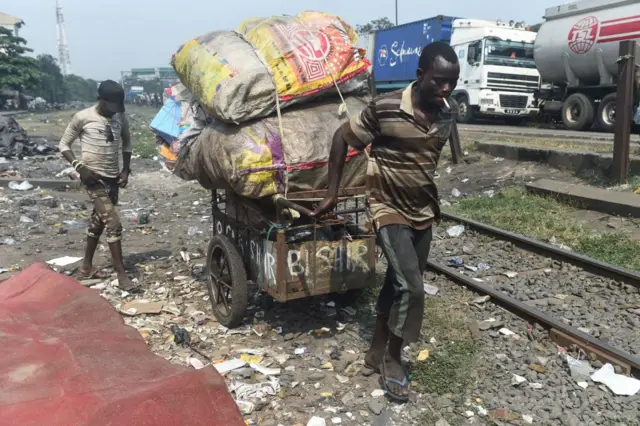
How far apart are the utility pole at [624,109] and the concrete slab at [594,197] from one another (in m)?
0.90

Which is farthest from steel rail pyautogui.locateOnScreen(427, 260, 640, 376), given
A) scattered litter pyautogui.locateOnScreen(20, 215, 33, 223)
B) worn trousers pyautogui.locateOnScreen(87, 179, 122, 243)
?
scattered litter pyautogui.locateOnScreen(20, 215, 33, 223)

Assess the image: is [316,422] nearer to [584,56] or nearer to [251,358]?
[251,358]

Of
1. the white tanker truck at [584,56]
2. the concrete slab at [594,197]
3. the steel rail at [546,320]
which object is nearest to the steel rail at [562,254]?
the steel rail at [546,320]

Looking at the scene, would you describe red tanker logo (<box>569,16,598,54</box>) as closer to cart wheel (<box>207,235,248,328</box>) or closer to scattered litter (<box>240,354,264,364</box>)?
cart wheel (<box>207,235,248,328</box>)

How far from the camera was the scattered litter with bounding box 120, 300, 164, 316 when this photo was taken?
4797 millimetres

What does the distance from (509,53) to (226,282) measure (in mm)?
18154

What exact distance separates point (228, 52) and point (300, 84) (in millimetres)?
619

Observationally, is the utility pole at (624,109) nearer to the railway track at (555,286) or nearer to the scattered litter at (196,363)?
the railway track at (555,286)

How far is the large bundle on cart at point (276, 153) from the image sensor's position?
3818mm

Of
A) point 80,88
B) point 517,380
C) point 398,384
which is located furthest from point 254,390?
point 80,88

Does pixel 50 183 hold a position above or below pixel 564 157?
below

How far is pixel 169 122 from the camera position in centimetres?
528

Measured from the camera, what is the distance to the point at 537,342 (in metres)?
4.13

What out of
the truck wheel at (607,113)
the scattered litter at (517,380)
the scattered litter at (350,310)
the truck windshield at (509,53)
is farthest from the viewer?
the truck windshield at (509,53)
